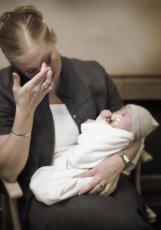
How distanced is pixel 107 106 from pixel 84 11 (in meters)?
0.57

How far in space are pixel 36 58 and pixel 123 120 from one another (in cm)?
43

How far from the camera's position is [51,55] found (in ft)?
5.67

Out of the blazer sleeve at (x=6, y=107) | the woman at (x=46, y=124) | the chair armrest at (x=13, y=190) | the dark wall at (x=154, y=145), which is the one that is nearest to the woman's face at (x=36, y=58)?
the woman at (x=46, y=124)

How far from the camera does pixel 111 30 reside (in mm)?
2289

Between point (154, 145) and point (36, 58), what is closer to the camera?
point (36, 58)

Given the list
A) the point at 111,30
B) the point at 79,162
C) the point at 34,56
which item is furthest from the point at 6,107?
Result: the point at 111,30

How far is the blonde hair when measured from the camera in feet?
5.42

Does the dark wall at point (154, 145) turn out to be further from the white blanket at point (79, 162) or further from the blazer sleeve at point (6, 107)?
the blazer sleeve at point (6, 107)

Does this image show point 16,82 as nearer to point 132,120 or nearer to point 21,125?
point 21,125

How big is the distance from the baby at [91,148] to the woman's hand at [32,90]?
0.25 metres

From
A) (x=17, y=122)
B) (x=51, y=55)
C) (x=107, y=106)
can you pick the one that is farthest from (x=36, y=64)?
(x=107, y=106)

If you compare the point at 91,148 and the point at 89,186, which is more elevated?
the point at 91,148

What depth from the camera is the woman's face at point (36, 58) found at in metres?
1.66

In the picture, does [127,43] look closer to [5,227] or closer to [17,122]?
[17,122]
